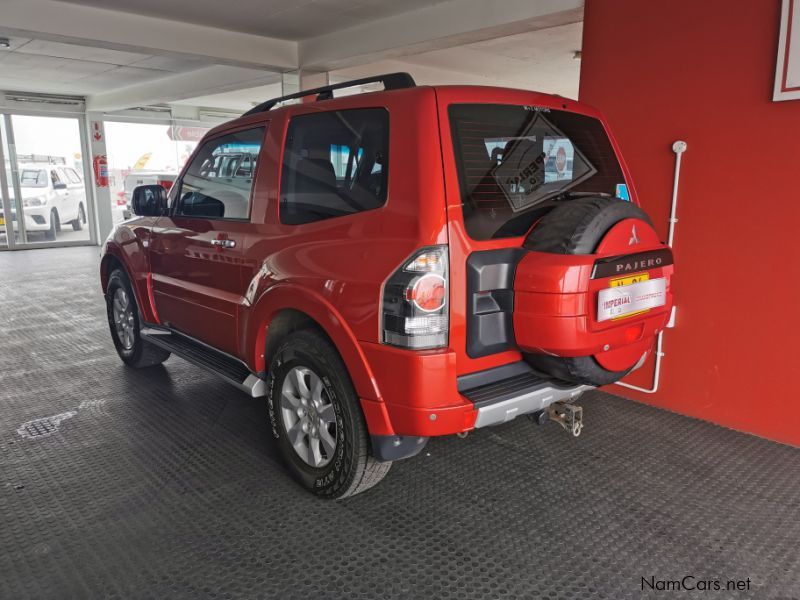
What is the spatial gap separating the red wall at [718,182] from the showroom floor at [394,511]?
280 millimetres

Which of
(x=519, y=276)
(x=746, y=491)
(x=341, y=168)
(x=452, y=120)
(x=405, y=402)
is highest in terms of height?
(x=452, y=120)

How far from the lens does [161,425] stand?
11.2ft

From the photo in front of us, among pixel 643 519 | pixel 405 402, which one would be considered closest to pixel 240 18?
pixel 405 402

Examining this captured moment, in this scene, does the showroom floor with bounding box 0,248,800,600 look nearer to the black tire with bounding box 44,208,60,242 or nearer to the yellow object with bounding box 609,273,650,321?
the yellow object with bounding box 609,273,650,321

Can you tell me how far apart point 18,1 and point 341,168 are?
5293 mm

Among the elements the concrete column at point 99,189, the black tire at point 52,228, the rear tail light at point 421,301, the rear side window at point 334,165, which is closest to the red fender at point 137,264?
the rear side window at point 334,165

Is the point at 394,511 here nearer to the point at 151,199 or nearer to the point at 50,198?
the point at 151,199

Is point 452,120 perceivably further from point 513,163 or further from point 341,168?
point 341,168

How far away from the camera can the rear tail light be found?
1980mm

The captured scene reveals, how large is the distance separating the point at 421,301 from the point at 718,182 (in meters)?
2.27

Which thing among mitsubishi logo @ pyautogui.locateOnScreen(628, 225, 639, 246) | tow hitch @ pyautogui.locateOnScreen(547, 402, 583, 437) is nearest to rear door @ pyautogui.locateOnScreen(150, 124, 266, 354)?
tow hitch @ pyautogui.locateOnScreen(547, 402, 583, 437)

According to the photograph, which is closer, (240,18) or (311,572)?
(311,572)

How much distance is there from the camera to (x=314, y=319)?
2363 millimetres

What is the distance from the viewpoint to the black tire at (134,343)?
410cm
